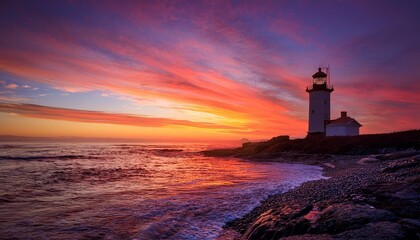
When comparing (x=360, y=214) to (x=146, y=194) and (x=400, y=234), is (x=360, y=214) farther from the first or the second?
(x=146, y=194)

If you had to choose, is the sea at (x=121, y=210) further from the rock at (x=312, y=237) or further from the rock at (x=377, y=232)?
the rock at (x=377, y=232)

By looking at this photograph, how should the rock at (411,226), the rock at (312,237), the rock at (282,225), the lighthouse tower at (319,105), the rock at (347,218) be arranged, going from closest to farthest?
the rock at (411,226) < the rock at (312,237) < the rock at (347,218) < the rock at (282,225) < the lighthouse tower at (319,105)

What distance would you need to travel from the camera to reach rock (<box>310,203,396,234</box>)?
5586 mm

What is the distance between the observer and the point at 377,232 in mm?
4957

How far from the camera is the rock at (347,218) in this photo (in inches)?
220

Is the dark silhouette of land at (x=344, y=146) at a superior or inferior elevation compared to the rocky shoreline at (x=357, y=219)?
superior

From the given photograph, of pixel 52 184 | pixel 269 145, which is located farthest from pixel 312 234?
pixel 269 145

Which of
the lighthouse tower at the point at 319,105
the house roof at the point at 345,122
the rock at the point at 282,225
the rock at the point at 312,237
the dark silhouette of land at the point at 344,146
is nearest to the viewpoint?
the rock at the point at 312,237

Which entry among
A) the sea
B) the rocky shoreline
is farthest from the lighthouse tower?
the rocky shoreline

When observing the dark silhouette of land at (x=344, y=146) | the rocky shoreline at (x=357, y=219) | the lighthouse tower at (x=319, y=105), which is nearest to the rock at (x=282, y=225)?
the rocky shoreline at (x=357, y=219)

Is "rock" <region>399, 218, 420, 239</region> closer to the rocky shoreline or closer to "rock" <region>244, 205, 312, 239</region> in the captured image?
the rocky shoreline

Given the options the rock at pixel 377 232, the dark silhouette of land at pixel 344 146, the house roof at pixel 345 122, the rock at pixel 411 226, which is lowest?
the rock at pixel 377 232

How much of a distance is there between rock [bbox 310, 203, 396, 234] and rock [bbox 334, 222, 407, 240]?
250 millimetres

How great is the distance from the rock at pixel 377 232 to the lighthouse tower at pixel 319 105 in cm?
4758
